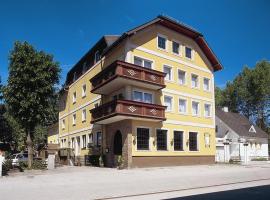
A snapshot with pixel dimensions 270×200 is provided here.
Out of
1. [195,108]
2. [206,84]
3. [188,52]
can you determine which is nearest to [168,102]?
[195,108]

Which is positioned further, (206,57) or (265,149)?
(265,149)

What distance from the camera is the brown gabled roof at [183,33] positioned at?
31459 mm

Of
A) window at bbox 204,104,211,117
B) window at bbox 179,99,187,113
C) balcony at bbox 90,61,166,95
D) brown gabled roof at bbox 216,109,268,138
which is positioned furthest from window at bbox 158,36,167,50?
brown gabled roof at bbox 216,109,268,138

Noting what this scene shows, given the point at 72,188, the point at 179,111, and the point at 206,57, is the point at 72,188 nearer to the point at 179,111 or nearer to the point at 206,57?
the point at 179,111

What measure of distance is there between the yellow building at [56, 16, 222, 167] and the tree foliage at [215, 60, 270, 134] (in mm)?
35485

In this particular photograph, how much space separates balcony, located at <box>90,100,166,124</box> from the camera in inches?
1115

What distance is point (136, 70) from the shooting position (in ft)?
98.0

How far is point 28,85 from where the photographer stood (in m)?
31.7

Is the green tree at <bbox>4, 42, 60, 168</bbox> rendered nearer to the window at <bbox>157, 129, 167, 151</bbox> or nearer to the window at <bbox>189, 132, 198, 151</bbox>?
the window at <bbox>157, 129, 167, 151</bbox>

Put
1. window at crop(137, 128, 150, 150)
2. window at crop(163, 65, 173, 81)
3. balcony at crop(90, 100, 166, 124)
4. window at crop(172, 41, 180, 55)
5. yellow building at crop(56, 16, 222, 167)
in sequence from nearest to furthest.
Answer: balcony at crop(90, 100, 166, 124) < yellow building at crop(56, 16, 222, 167) < window at crop(137, 128, 150, 150) < window at crop(163, 65, 173, 81) < window at crop(172, 41, 180, 55)

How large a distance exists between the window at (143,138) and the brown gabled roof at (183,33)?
7958mm

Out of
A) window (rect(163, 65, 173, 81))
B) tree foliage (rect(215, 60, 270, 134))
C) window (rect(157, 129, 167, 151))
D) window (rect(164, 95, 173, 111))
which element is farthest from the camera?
tree foliage (rect(215, 60, 270, 134))

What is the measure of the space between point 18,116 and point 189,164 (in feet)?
53.6

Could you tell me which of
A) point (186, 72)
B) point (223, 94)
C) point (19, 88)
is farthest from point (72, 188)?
point (223, 94)
